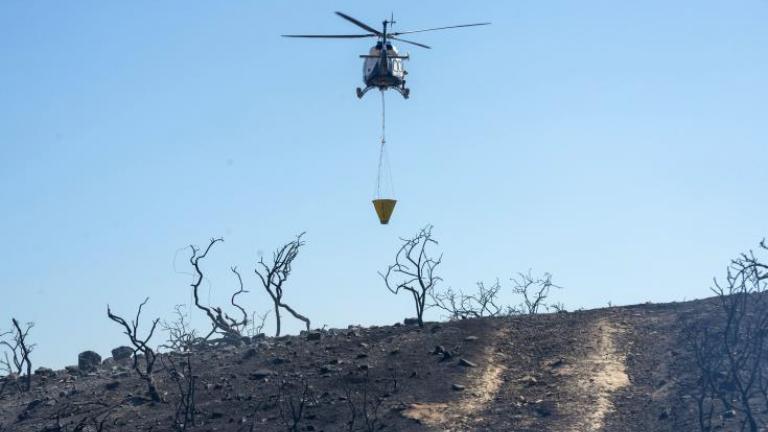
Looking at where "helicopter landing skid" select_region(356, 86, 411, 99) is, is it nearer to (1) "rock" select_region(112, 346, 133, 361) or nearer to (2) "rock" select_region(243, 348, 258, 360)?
(2) "rock" select_region(243, 348, 258, 360)

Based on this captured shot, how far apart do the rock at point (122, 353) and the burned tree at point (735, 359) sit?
993 inches

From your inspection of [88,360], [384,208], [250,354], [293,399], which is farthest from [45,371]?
[384,208]

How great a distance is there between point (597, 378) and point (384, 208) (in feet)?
32.4

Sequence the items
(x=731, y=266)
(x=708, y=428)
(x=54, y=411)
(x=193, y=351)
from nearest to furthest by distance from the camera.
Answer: (x=708, y=428) < (x=731, y=266) < (x=54, y=411) < (x=193, y=351)

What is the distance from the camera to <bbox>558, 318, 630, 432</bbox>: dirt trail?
41938 mm

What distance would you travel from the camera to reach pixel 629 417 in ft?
137

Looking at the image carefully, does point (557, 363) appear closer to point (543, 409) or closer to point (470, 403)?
→ point (543, 409)

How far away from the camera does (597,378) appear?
45.2 m

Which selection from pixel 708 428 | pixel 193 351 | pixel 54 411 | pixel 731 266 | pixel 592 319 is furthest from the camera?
pixel 193 351

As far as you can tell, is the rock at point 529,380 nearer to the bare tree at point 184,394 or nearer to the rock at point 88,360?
the bare tree at point 184,394

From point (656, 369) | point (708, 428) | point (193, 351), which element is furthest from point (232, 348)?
point (708, 428)

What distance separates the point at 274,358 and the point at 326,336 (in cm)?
342

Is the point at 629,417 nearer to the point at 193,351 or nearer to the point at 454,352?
the point at 454,352

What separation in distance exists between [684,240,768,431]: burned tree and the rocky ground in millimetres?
785
